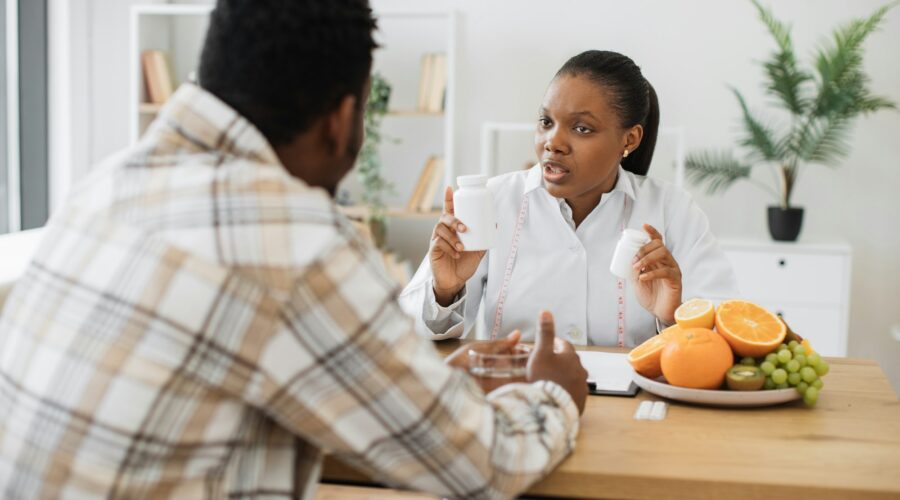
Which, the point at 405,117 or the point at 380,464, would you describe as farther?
the point at 405,117

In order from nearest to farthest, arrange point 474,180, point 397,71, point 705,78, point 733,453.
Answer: point 733,453
point 474,180
point 705,78
point 397,71

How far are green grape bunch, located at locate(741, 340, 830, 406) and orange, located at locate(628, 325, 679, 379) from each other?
152 mm

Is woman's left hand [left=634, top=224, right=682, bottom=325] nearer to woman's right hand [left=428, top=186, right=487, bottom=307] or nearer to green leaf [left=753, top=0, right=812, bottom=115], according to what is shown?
woman's right hand [left=428, top=186, right=487, bottom=307]

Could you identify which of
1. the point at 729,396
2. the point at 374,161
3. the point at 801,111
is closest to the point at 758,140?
the point at 801,111

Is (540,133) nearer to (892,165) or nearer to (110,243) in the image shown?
(110,243)

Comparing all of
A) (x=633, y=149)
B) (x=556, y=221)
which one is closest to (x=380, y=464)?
(x=556, y=221)

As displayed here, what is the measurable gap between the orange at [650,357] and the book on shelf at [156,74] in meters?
3.23

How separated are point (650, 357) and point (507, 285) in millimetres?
637

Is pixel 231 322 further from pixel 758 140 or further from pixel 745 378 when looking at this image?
pixel 758 140

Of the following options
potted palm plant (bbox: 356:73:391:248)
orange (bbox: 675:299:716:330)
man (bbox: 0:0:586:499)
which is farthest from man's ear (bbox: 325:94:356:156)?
potted palm plant (bbox: 356:73:391:248)

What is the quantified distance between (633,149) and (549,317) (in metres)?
1.06

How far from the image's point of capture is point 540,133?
2.21m

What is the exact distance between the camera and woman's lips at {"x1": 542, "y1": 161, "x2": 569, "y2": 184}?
7.12 ft

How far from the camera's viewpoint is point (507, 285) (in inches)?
87.2
